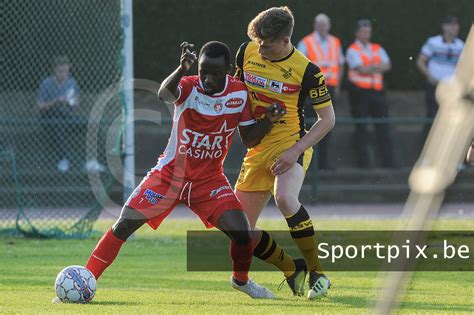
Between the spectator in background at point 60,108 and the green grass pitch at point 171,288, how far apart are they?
2576 millimetres

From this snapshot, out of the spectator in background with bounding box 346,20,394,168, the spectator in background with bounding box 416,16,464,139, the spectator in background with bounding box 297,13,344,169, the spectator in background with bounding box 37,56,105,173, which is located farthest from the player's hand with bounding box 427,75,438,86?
the spectator in background with bounding box 37,56,105,173

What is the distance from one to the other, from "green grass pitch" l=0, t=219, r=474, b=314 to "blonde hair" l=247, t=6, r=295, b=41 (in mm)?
1903

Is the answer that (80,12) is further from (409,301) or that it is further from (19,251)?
(409,301)

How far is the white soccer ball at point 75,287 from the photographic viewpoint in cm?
762

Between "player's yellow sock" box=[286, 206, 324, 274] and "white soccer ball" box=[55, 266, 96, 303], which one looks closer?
"white soccer ball" box=[55, 266, 96, 303]

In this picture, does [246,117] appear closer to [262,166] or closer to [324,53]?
[262,166]

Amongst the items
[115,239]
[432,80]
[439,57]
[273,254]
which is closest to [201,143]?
[115,239]

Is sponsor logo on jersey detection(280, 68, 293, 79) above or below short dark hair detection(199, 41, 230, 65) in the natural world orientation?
below

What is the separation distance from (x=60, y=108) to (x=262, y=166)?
8322 mm

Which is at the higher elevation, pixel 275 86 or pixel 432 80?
pixel 275 86

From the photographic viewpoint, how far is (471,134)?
3926 mm

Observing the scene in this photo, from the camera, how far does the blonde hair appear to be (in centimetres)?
816

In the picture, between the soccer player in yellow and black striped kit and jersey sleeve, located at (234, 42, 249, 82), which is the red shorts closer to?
the soccer player in yellow and black striped kit

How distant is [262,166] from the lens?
860 cm
